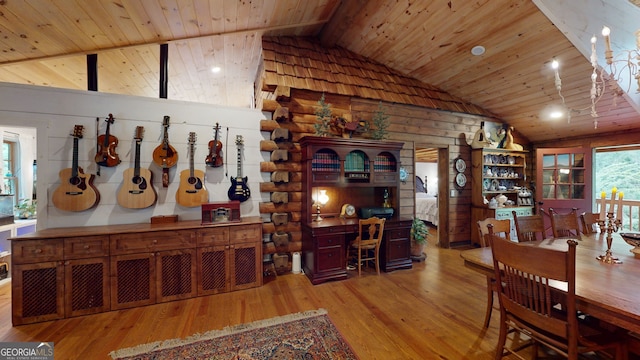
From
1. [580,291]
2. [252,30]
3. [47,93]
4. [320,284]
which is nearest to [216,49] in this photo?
[252,30]

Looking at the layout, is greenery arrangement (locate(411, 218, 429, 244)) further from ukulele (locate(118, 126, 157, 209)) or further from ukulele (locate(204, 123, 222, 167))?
ukulele (locate(118, 126, 157, 209))

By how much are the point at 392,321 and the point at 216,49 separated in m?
4.11

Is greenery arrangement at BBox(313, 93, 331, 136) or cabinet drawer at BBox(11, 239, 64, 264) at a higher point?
greenery arrangement at BBox(313, 93, 331, 136)

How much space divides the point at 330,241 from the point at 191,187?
195 centimetres

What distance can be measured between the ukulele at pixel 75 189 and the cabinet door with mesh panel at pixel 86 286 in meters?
0.70

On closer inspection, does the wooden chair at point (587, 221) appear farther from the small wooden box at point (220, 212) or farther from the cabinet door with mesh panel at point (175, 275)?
the cabinet door with mesh panel at point (175, 275)

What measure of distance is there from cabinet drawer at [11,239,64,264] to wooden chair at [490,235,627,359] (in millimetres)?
3776

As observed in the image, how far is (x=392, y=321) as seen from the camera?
2.35 m

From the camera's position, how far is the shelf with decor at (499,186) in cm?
475

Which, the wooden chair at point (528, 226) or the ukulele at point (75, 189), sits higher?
the ukulele at point (75, 189)

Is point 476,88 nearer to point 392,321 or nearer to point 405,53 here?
point 405,53

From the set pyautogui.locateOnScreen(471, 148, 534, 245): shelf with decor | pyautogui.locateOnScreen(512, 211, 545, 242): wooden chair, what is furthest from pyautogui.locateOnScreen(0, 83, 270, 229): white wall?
pyautogui.locateOnScreen(471, 148, 534, 245): shelf with decor

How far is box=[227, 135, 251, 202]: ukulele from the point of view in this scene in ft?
11.1

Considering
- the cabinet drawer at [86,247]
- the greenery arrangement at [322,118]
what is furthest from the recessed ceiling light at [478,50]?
the cabinet drawer at [86,247]
